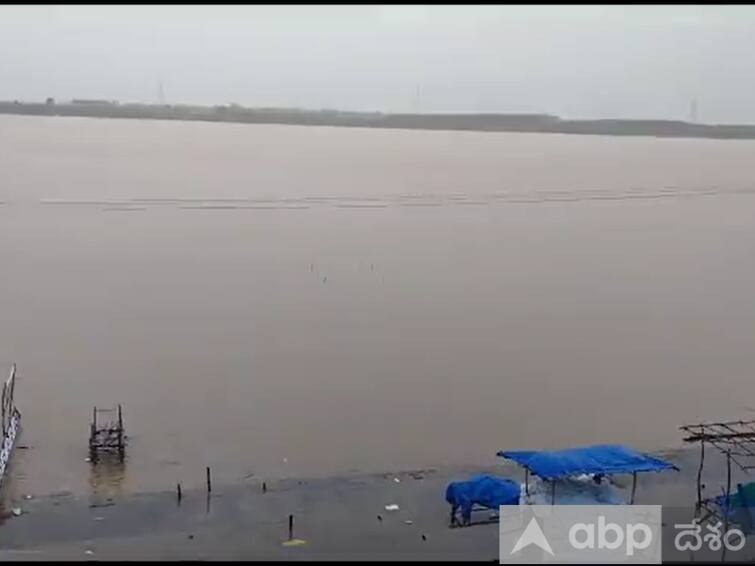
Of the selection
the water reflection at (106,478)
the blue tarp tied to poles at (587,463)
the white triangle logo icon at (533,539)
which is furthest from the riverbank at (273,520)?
the blue tarp tied to poles at (587,463)

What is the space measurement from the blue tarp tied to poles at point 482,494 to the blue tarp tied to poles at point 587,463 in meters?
0.29

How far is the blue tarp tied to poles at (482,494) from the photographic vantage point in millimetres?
7059

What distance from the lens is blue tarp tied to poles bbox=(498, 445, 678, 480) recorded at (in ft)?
21.9

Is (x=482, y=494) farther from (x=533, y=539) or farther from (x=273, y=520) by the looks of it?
(x=273, y=520)

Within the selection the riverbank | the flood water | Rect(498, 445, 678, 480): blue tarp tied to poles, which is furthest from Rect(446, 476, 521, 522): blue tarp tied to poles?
the flood water

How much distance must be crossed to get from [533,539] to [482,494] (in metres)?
1.26

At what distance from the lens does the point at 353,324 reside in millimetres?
15031

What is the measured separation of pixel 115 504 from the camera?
25.5 feet

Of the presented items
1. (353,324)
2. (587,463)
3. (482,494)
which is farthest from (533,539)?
(353,324)

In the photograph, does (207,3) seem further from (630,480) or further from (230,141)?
(230,141)

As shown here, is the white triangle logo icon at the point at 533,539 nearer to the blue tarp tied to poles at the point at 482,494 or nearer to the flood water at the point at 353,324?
the blue tarp tied to poles at the point at 482,494

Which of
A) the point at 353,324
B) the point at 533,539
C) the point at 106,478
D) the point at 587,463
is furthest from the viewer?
the point at 353,324

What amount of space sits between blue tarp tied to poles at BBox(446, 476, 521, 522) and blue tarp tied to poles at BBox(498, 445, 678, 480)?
0.95ft

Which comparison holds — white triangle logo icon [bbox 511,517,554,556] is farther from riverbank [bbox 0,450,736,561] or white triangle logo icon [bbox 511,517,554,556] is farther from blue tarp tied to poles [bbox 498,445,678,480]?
blue tarp tied to poles [bbox 498,445,678,480]
